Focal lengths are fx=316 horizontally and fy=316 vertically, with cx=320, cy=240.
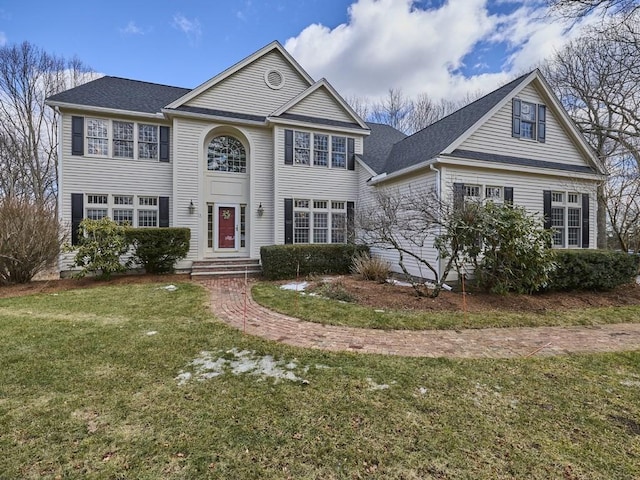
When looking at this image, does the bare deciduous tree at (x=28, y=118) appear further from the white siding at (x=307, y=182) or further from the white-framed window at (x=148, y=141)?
the white siding at (x=307, y=182)

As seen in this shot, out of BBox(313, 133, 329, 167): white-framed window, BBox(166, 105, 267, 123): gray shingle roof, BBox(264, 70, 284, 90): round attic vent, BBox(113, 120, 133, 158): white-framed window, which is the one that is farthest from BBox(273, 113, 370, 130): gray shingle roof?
BBox(113, 120, 133, 158): white-framed window

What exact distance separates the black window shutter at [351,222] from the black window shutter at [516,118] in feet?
19.8

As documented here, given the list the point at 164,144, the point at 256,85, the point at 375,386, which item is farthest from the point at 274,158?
the point at 375,386

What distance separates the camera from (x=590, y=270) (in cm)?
823

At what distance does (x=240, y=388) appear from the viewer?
10.6 ft

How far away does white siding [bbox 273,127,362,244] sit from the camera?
1194cm

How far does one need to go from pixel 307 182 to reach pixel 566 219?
30.8 ft

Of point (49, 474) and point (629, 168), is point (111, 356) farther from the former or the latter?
point (629, 168)

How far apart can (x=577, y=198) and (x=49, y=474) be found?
47.9 feet

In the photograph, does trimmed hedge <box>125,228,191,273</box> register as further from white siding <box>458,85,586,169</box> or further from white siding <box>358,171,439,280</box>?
white siding <box>458,85,586,169</box>

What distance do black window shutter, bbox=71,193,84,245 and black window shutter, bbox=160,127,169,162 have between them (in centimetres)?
295

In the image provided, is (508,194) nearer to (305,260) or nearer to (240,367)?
(305,260)

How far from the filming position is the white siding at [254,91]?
38.9 ft

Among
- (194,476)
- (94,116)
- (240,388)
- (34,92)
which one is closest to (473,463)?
(194,476)
